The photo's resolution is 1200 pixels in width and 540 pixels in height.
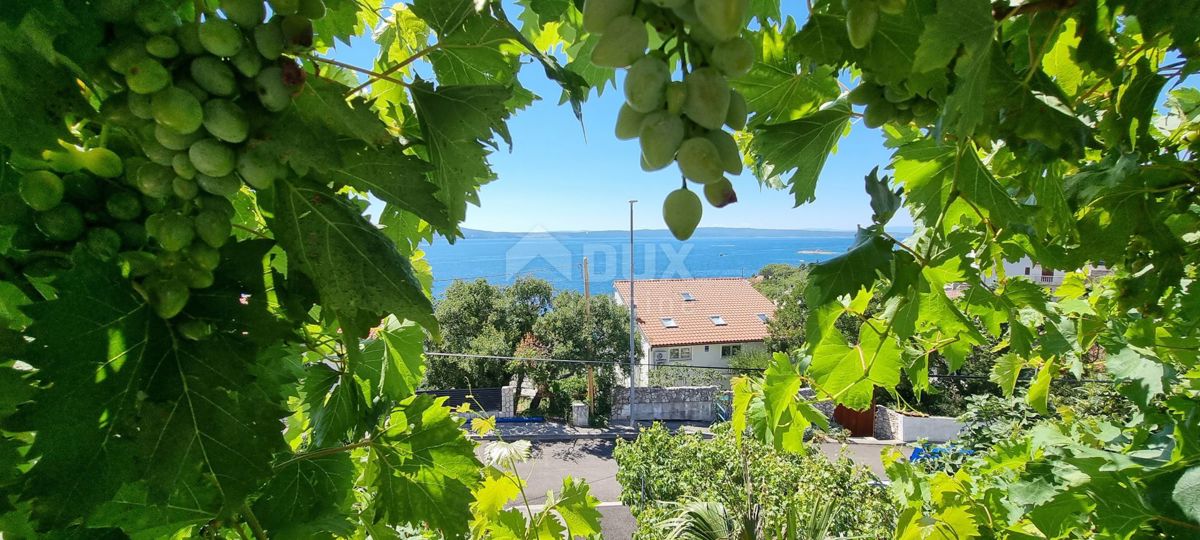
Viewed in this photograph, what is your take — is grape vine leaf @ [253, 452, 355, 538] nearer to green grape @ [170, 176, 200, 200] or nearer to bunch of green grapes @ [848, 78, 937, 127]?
green grape @ [170, 176, 200, 200]

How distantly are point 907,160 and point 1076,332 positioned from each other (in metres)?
0.88

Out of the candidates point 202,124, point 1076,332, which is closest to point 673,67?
point 202,124

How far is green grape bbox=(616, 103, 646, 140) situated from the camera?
39 centimetres

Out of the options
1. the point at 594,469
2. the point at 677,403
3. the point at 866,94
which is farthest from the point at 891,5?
the point at 677,403

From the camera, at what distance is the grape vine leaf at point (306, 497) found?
0.76 metres

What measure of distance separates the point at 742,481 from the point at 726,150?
4.65 meters

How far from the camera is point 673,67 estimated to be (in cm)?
50

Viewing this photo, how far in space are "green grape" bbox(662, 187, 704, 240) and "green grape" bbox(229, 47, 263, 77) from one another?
32 cm

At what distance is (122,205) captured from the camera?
472mm

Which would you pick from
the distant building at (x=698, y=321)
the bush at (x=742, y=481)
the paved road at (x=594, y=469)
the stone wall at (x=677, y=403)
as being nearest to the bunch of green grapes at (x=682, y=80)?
the bush at (x=742, y=481)

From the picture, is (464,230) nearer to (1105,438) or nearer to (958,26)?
(958,26)

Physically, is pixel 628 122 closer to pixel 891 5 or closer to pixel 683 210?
pixel 683 210

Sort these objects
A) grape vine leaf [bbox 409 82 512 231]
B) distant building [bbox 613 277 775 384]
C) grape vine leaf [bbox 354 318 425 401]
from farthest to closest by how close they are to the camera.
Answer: distant building [bbox 613 277 775 384]
grape vine leaf [bbox 354 318 425 401]
grape vine leaf [bbox 409 82 512 231]

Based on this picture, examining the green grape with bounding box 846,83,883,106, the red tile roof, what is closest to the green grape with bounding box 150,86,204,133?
the green grape with bounding box 846,83,883,106
